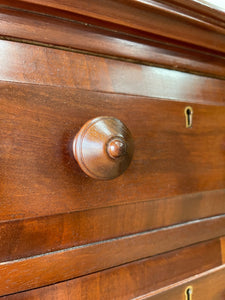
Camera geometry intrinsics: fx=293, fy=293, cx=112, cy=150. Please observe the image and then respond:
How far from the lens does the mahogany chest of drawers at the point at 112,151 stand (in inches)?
12.1

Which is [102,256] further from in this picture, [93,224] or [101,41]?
[101,41]

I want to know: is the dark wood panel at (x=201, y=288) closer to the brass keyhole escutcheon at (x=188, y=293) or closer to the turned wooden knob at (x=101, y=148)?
the brass keyhole escutcheon at (x=188, y=293)

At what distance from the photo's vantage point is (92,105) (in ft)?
1.16

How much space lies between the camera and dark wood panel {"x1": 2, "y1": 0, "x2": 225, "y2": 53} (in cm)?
31

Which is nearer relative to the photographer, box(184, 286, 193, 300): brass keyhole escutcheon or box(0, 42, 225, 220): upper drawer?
box(0, 42, 225, 220): upper drawer

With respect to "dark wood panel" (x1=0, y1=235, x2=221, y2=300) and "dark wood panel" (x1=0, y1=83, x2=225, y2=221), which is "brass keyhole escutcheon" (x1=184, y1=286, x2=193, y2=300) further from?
"dark wood panel" (x1=0, y1=83, x2=225, y2=221)

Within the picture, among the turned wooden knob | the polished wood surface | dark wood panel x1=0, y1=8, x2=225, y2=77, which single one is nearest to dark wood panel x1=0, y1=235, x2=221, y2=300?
the polished wood surface

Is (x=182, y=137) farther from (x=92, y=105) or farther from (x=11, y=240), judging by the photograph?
(x=11, y=240)

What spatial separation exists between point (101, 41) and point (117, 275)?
297 mm

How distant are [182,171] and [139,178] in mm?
81

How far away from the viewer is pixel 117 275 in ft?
1.22

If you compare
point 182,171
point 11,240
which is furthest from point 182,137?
point 11,240

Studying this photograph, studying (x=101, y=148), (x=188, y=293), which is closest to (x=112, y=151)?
(x=101, y=148)

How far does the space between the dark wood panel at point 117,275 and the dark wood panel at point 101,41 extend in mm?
248
